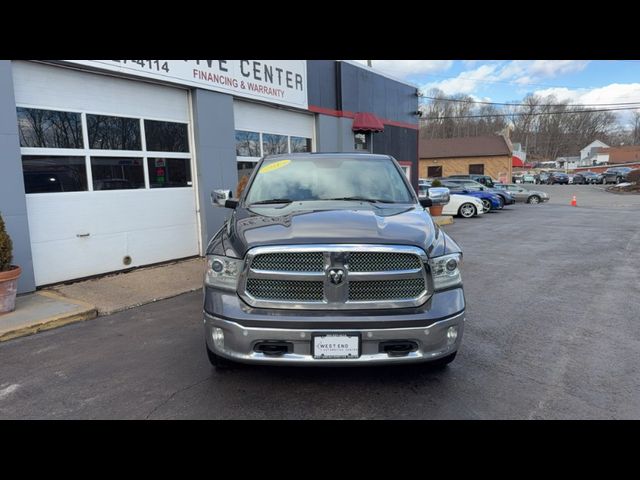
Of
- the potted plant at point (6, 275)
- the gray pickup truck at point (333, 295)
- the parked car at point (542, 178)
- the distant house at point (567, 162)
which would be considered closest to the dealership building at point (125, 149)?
the potted plant at point (6, 275)

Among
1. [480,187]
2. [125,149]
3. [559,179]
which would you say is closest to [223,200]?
[125,149]

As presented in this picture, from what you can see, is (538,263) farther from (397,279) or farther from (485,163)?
(485,163)

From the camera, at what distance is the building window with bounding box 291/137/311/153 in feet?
38.9

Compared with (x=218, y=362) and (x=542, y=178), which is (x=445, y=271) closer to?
(x=218, y=362)

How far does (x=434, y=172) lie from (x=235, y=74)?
134 ft

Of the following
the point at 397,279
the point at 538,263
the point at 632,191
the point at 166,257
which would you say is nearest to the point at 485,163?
the point at 632,191

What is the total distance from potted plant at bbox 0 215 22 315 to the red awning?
1028 centimetres

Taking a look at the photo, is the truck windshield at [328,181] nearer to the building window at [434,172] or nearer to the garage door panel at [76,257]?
the garage door panel at [76,257]

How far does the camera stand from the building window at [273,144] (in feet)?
35.6

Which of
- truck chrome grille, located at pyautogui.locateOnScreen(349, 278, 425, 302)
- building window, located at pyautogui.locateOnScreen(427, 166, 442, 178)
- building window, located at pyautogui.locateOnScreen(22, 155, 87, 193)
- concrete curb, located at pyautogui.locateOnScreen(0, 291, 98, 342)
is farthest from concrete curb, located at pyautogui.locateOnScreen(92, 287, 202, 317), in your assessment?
building window, located at pyautogui.locateOnScreen(427, 166, 442, 178)

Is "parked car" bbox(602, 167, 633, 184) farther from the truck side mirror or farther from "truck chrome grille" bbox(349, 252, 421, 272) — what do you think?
"truck chrome grille" bbox(349, 252, 421, 272)

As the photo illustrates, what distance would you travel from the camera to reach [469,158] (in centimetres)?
4644
